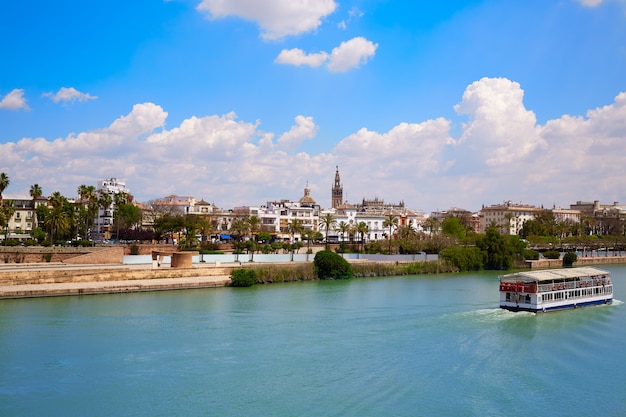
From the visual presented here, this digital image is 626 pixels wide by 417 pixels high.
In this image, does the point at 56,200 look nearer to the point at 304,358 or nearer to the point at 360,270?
the point at 360,270

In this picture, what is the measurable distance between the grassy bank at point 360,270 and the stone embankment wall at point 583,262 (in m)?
15.2

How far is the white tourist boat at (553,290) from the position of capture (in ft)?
110

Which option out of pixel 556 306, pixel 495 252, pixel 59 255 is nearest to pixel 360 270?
pixel 495 252

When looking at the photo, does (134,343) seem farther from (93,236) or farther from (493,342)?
(93,236)

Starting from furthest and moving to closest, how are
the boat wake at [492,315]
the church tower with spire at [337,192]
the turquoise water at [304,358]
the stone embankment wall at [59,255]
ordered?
the church tower with spire at [337,192] → the stone embankment wall at [59,255] → the boat wake at [492,315] → the turquoise water at [304,358]

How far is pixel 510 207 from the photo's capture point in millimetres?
133125

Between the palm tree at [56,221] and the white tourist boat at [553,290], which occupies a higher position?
the palm tree at [56,221]

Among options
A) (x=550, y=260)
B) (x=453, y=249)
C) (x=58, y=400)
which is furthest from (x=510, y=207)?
(x=58, y=400)

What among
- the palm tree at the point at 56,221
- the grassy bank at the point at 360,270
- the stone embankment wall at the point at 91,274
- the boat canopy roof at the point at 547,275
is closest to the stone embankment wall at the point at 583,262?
the grassy bank at the point at 360,270

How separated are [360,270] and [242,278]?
12.9 m

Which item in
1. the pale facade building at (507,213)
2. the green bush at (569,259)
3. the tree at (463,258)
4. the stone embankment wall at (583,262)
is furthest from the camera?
the pale facade building at (507,213)

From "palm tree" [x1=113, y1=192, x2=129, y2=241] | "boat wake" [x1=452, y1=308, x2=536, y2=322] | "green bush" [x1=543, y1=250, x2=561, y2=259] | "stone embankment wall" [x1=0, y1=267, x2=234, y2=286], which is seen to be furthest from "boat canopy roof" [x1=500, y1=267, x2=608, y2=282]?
"palm tree" [x1=113, y1=192, x2=129, y2=241]

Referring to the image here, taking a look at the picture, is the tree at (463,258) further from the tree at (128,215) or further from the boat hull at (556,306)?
the tree at (128,215)

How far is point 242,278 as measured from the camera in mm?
43781
